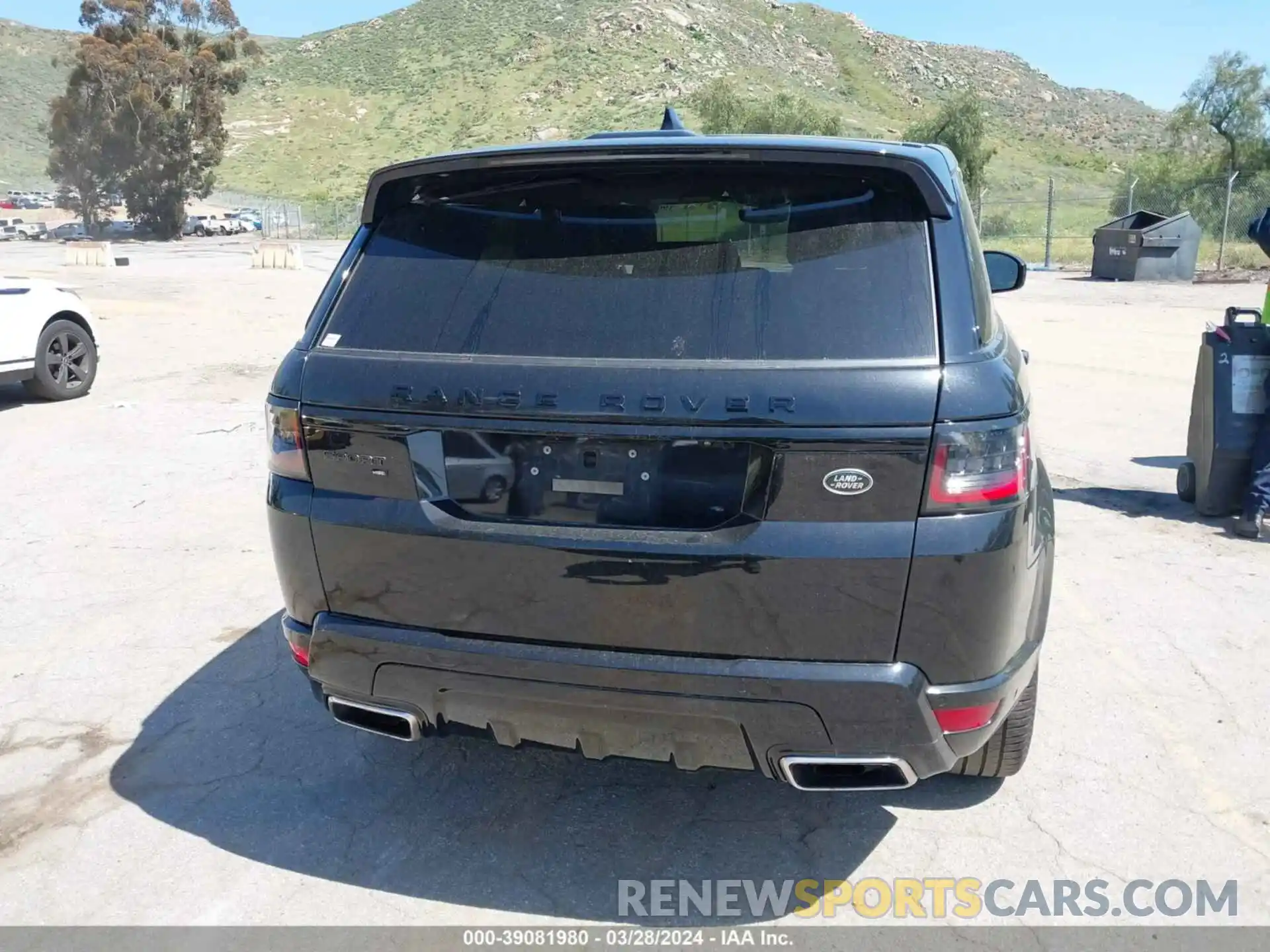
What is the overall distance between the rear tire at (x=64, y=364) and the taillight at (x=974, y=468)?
9532 millimetres

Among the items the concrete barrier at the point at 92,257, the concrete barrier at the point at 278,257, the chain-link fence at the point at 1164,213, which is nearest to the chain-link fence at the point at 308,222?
the concrete barrier at the point at 92,257

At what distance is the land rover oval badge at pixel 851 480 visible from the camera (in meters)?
2.50

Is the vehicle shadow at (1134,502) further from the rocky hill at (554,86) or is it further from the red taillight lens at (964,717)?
the rocky hill at (554,86)

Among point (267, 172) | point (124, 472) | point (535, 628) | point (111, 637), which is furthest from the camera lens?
point (267, 172)

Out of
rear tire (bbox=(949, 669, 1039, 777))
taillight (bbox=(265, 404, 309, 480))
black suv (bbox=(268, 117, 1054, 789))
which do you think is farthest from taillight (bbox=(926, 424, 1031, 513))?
taillight (bbox=(265, 404, 309, 480))

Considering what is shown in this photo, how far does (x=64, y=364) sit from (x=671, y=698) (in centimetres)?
938

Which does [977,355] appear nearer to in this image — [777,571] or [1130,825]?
[777,571]

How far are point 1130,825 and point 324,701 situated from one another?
8.01ft

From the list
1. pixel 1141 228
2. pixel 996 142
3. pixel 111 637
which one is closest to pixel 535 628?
pixel 111 637

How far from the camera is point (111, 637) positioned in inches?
188

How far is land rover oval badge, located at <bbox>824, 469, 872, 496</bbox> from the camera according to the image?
250 cm

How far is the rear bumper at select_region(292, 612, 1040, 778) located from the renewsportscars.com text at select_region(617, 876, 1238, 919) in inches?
18.3

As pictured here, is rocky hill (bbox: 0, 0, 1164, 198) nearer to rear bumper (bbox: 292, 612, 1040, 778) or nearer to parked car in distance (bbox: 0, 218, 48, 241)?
parked car in distance (bbox: 0, 218, 48, 241)

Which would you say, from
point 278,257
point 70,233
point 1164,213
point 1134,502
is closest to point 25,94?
point 70,233
